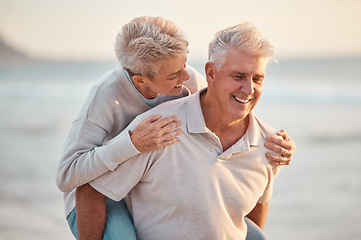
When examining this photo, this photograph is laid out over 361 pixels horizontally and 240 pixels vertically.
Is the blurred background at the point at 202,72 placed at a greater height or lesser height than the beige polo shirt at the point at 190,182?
lesser

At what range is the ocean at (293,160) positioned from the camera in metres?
4.59

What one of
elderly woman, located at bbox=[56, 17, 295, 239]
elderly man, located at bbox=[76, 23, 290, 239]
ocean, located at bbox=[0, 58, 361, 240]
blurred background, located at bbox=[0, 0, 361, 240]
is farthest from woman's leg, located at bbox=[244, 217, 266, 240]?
ocean, located at bbox=[0, 58, 361, 240]

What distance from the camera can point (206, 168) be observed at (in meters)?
2.07

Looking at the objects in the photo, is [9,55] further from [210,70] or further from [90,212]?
[210,70]

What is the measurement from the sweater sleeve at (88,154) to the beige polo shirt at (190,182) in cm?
5

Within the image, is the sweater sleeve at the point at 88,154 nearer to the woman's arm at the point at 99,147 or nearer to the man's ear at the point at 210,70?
the woman's arm at the point at 99,147

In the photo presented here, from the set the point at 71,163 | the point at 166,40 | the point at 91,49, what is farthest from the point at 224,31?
the point at 91,49

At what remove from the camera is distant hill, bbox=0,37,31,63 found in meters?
19.2

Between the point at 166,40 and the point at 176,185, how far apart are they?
0.58 metres

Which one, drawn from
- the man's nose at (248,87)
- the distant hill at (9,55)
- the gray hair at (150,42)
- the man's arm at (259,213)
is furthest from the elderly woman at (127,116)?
the distant hill at (9,55)

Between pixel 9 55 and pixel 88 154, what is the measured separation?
61.7 feet

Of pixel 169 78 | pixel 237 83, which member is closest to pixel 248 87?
pixel 237 83

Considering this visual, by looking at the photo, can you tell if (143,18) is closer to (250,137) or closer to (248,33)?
(248,33)

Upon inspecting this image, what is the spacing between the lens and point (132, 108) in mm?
2264
